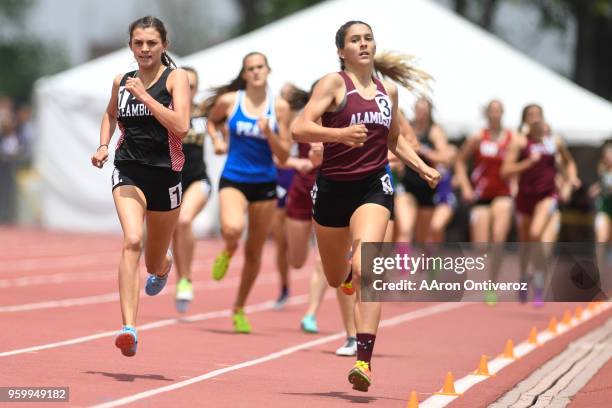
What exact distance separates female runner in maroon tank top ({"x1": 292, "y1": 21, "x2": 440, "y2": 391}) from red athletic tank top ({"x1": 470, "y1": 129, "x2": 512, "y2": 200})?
28.6ft

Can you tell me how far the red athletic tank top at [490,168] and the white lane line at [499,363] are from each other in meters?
1.81

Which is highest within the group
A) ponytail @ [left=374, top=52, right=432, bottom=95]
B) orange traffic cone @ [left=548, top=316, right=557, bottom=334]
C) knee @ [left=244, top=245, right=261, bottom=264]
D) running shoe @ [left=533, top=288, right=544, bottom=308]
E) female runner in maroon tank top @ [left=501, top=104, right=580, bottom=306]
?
female runner in maroon tank top @ [left=501, top=104, right=580, bottom=306]

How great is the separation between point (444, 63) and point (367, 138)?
744 inches

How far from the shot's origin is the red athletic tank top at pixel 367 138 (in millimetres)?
9719

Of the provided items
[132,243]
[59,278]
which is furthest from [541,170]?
[132,243]

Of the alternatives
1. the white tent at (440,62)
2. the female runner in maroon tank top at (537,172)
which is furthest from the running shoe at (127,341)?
the white tent at (440,62)

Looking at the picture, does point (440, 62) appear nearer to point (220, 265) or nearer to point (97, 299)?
point (97, 299)

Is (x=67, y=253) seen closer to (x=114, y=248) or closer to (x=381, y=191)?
(x=114, y=248)

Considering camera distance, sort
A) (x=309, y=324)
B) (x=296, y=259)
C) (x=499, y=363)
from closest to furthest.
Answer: (x=499, y=363) < (x=309, y=324) < (x=296, y=259)

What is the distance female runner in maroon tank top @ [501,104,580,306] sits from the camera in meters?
17.9

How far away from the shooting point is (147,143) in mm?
10086

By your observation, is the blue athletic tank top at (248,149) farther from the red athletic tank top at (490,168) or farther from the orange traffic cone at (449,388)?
the red athletic tank top at (490,168)

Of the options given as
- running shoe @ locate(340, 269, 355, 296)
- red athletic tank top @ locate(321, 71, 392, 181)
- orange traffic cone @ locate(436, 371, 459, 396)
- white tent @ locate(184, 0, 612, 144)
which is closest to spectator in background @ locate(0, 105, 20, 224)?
white tent @ locate(184, 0, 612, 144)

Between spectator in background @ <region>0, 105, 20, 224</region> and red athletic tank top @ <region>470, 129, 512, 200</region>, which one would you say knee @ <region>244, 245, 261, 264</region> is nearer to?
red athletic tank top @ <region>470, 129, 512, 200</region>
